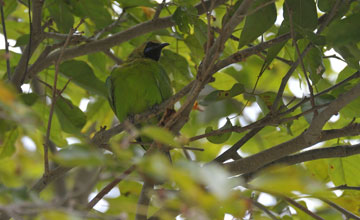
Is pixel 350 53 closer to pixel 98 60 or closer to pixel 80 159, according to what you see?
pixel 80 159

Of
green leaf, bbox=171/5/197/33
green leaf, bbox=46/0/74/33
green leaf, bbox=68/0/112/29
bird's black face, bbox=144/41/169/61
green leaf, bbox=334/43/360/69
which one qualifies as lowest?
green leaf, bbox=334/43/360/69

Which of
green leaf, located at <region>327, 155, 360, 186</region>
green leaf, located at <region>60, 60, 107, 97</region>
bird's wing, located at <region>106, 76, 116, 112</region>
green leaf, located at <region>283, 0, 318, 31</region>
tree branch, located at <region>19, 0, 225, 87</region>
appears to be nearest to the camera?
green leaf, located at <region>283, 0, 318, 31</region>

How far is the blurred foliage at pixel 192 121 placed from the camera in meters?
1.29

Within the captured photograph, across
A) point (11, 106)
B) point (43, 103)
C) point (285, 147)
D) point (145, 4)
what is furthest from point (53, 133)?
point (11, 106)

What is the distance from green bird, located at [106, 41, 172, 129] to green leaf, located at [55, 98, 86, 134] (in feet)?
2.47

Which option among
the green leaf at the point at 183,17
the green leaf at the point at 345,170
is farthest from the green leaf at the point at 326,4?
the green leaf at the point at 345,170

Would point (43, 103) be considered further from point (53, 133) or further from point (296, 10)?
point (296, 10)

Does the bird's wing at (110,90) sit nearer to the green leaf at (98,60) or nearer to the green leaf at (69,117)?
the green leaf at (98,60)

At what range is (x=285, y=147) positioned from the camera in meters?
2.72

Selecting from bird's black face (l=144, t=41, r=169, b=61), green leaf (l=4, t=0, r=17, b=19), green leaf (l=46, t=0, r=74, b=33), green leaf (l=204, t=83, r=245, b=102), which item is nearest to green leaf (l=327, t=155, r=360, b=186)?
green leaf (l=204, t=83, r=245, b=102)

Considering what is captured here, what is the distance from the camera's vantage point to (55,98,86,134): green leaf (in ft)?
12.5

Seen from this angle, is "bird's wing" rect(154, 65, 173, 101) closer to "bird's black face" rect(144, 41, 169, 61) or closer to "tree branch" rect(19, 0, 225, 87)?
"bird's black face" rect(144, 41, 169, 61)

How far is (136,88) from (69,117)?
3.09 ft

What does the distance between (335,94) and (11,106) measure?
81.7 inches
